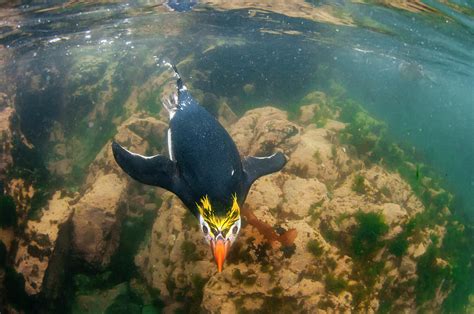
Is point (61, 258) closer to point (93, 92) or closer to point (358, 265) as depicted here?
point (358, 265)

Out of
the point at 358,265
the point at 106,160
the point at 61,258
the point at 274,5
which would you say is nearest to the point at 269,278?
the point at 358,265

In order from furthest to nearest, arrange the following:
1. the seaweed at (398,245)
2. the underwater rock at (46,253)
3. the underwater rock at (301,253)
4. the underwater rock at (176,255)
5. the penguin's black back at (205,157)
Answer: the underwater rock at (46,253) < the seaweed at (398,245) < the underwater rock at (176,255) < the underwater rock at (301,253) < the penguin's black back at (205,157)

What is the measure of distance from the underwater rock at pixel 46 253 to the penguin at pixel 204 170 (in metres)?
4.32

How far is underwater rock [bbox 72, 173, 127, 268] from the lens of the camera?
851 centimetres

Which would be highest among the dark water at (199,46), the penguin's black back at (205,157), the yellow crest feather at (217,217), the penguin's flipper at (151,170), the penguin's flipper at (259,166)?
the penguin's black back at (205,157)

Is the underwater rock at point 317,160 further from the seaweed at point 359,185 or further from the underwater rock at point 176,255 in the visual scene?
the underwater rock at point 176,255

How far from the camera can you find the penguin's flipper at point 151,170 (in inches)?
203

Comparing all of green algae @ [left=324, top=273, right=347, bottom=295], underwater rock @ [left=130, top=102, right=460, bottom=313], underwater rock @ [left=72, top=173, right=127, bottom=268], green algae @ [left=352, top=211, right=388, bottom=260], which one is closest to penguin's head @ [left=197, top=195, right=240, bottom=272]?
underwater rock @ [left=130, top=102, right=460, bottom=313]

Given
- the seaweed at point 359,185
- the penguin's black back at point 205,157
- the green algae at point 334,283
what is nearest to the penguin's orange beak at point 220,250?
the penguin's black back at point 205,157

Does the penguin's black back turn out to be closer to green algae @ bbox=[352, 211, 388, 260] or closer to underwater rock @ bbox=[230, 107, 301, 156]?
green algae @ bbox=[352, 211, 388, 260]

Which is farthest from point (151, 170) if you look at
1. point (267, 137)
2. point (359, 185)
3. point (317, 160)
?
point (359, 185)

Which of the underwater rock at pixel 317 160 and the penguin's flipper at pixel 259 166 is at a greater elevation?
the penguin's flipper at pixel 259 166

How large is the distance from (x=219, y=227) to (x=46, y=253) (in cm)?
595

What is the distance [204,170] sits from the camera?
15.7 ft
